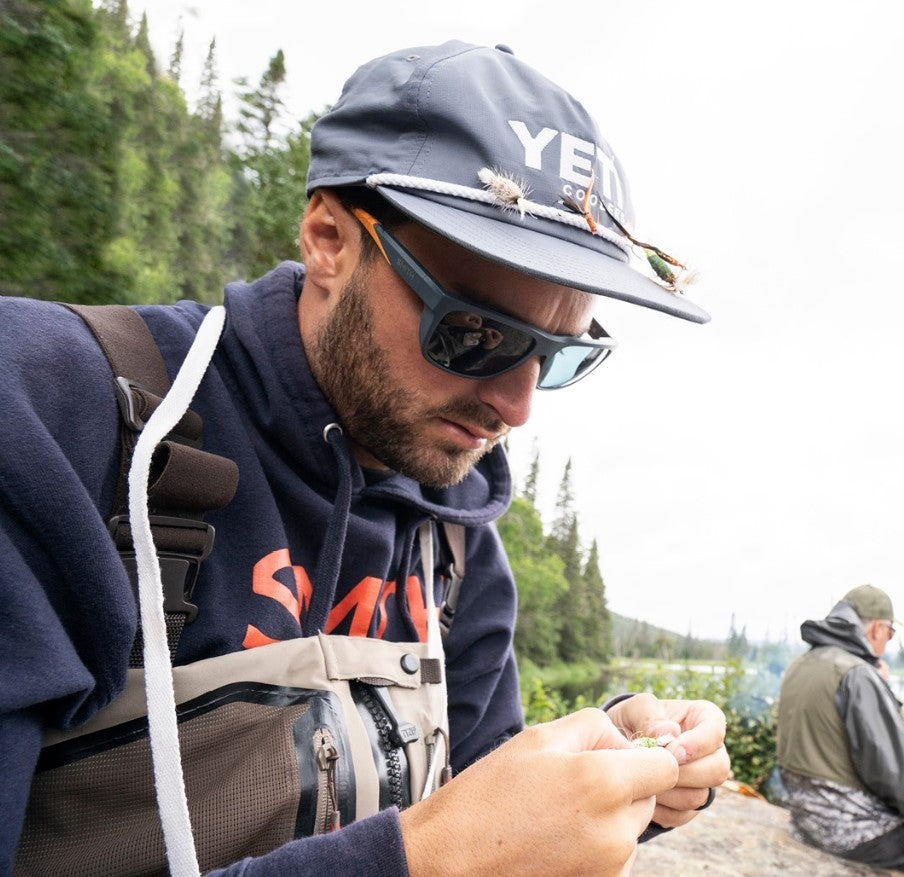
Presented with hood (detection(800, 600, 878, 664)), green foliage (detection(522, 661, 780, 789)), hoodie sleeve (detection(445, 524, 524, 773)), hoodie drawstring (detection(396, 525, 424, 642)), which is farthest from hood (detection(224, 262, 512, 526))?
green foliage (detection(522, 661, 780, 789))

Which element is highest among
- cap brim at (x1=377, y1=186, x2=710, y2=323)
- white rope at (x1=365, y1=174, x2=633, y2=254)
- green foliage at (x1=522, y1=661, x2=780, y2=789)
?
white rope at (x1=365, y1=174, x2=633, y2=254)

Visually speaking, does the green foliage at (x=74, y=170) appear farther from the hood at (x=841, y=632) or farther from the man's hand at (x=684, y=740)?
the man's hand at (x=684, y=740)

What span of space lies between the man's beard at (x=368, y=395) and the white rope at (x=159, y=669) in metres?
0.54

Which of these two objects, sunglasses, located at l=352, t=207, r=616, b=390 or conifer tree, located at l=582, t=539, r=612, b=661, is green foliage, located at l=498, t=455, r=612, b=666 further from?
sunglasses, located at l=352, t=207, r=616, b=390

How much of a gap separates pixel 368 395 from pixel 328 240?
461 mm

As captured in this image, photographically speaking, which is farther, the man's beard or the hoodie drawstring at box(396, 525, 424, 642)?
the hoodie drawstring at box(396, 525, 424, 642)

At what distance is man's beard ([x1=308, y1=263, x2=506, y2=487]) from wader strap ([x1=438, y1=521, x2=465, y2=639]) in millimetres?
411

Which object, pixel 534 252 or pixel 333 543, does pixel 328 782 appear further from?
pixel 534 252

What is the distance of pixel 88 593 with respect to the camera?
125 cm

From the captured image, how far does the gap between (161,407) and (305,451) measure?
0.48m

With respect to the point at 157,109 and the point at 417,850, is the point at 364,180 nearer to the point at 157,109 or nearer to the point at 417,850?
the point at 417,850

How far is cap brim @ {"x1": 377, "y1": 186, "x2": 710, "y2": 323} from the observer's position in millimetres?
1563

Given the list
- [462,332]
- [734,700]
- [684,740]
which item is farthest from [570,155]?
[734,700]

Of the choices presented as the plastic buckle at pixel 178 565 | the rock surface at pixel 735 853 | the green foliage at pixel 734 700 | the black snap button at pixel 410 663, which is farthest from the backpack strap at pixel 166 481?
the green foliage at pixel 734 700
